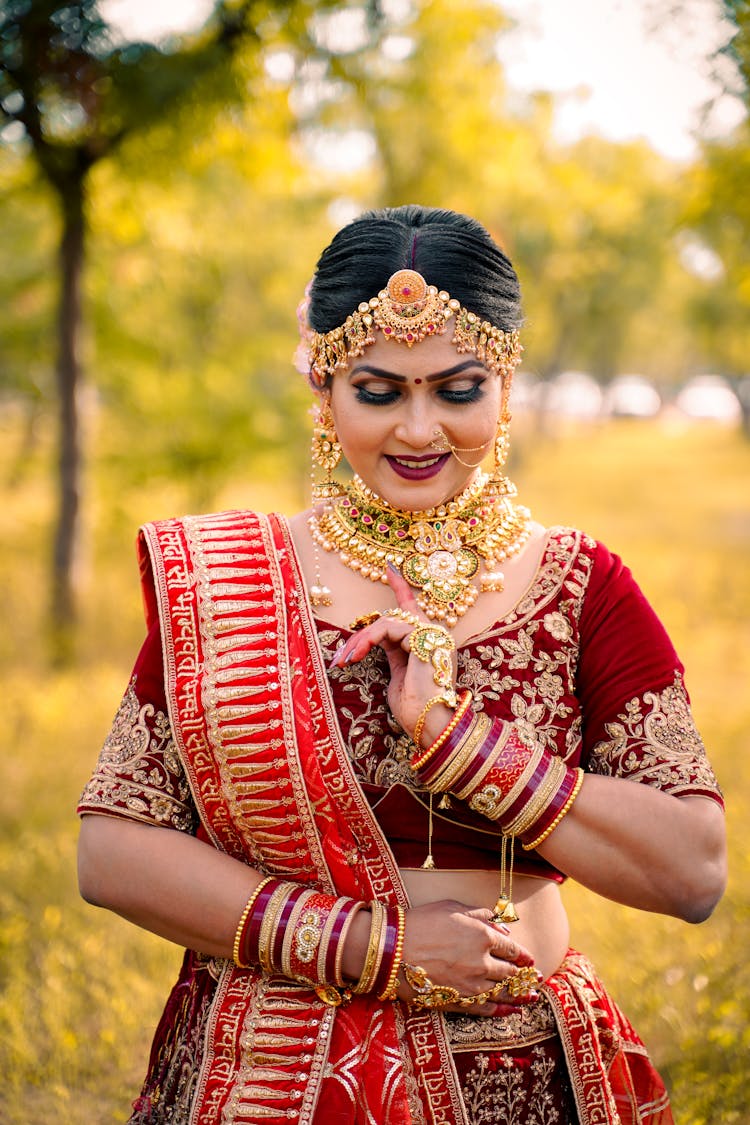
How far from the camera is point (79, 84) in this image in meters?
6.04

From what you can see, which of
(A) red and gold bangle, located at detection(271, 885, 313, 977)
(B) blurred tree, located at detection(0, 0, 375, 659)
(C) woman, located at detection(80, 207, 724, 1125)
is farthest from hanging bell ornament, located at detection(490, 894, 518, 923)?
(B) blurred tree, located at detection(0, 0, 375, 659)

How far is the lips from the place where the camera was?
224 cm

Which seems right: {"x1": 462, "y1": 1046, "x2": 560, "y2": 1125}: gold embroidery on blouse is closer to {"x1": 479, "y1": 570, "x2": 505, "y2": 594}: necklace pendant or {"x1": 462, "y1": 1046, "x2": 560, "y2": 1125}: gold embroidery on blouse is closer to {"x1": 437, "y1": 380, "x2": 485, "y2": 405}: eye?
{"x1": 479, "y1": 570, "x2": 505, "y2": 594}: necklace pendant

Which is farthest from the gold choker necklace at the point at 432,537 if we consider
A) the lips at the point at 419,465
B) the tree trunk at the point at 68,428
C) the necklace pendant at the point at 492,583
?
the tree trunk at the point at 68,428

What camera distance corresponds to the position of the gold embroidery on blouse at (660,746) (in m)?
2.10

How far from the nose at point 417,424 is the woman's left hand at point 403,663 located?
0.94 ft

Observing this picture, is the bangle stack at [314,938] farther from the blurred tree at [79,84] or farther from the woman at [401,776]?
the blurred tree at [79,84]

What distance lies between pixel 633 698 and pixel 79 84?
17.0ft

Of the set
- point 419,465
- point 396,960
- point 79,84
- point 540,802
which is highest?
point 79,84

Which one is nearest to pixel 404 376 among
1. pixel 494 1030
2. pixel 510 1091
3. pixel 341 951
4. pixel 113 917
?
pixel 341 951

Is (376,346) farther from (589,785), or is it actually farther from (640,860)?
(640,860)

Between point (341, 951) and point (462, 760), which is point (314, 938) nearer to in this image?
point (341, 951)

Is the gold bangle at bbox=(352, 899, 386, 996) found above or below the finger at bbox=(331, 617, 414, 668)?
below

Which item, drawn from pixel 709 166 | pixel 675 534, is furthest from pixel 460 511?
pixel 675 534
